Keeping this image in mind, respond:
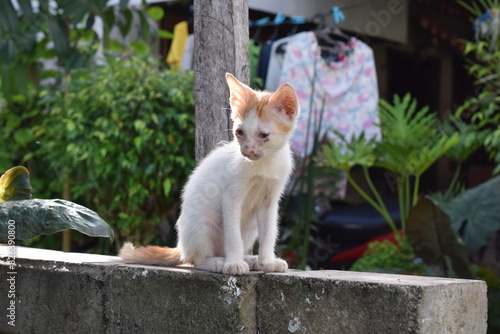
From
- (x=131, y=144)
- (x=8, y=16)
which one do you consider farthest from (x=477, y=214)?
(x=8, y=16)

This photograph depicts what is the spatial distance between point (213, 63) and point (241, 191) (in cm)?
80

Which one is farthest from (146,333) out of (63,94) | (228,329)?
(63,94)

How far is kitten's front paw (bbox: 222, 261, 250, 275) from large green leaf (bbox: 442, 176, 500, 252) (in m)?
2.97

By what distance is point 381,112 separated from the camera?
223 inches

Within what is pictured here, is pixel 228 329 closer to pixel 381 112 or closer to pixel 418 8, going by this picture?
pixel 381 112

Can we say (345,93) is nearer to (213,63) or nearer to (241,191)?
(213,63)

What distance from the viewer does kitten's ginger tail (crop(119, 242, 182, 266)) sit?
111 inches

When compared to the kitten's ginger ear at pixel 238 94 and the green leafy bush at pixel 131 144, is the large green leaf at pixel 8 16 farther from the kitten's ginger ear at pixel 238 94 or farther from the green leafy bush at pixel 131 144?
the kitten's ginger ear at pixel 238 94

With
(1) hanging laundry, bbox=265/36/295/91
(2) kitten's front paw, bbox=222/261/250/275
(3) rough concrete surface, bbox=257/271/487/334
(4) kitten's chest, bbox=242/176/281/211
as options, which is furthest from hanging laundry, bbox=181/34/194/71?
(3) rough concrete surface, bbox=257/271/487/334

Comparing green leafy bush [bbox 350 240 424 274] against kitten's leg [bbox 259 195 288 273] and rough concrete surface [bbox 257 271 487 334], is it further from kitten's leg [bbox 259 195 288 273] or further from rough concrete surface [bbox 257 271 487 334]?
rough concrete surface [bbox 257 271 487 334]

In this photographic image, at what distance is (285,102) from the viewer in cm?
247

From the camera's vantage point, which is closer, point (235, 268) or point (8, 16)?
point (235, 268)

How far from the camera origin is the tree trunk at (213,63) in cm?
309

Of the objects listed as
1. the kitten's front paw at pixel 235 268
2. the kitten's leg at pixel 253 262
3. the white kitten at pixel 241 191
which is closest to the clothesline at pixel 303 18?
the white kitten at pixel 241 191
